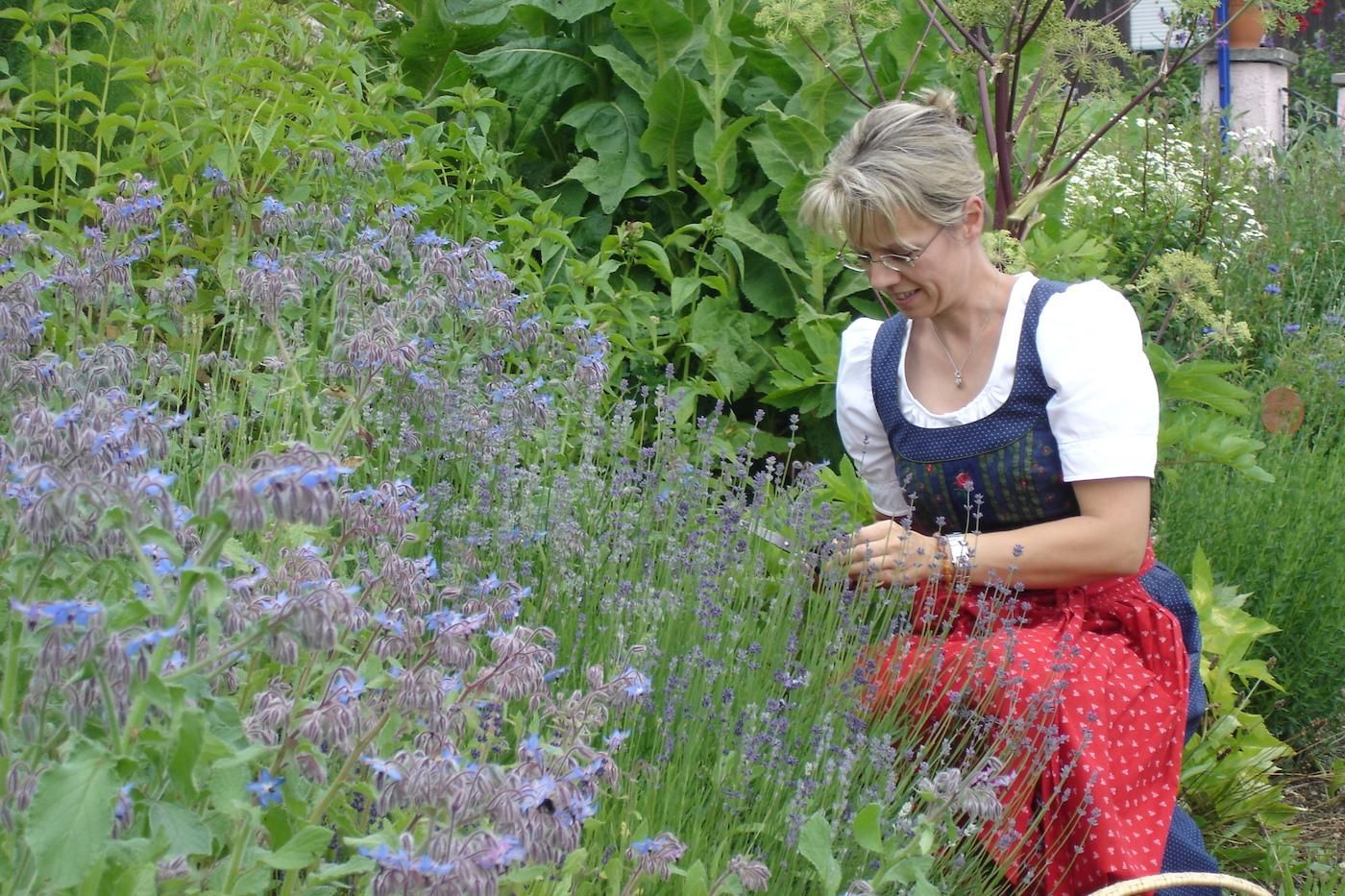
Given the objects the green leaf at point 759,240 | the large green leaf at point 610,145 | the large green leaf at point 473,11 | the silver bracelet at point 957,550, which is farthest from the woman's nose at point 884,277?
the large green leaf at point 473,11

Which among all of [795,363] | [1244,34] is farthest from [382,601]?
[1244,34]

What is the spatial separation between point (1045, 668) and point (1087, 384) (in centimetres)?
54

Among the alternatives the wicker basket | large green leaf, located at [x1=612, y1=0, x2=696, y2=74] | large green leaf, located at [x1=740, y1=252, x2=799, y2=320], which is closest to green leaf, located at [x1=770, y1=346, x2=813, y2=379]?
large green leaf, located at [x1=740, y1=252, x2=799, y2=320]

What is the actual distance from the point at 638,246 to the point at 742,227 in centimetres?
34

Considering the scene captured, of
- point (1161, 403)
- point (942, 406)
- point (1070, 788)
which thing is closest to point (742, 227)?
point (1161, 403)

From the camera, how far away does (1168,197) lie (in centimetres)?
532

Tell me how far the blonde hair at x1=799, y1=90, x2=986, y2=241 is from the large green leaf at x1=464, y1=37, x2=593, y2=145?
2012 mm

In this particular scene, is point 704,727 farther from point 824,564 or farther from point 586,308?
point 586,308

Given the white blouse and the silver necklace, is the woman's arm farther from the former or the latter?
the silver necklace

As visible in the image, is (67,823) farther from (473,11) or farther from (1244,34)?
(1244,34)

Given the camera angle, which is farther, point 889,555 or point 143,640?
point 889,555

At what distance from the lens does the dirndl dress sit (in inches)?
97.6

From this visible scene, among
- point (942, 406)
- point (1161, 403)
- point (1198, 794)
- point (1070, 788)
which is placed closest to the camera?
point (1070, 788)

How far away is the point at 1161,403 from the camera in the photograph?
12.7ft
